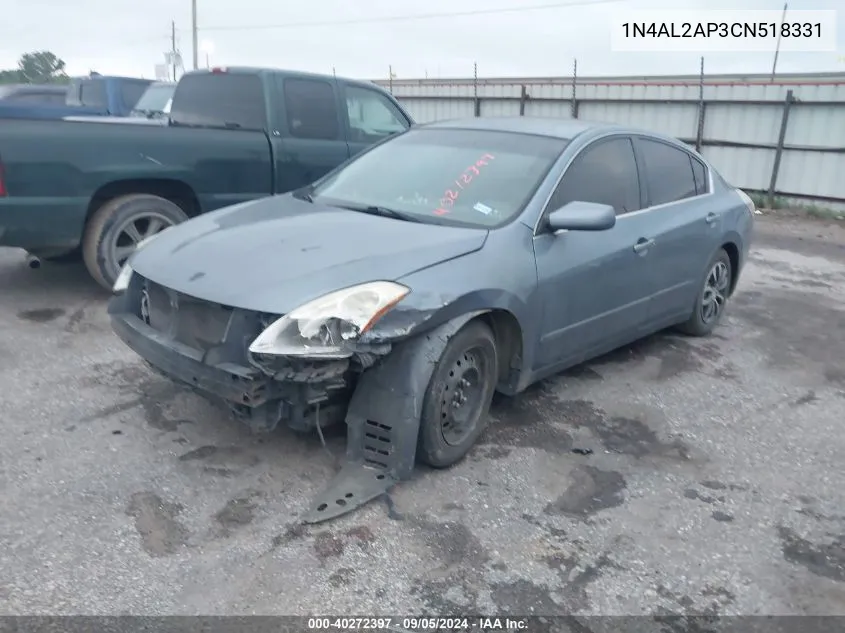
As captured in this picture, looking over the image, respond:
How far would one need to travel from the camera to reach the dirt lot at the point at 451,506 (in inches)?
115

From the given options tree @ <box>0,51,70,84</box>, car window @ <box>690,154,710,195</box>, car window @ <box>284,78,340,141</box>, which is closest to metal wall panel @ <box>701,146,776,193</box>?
car window @ <box>690,154,710,195</box>

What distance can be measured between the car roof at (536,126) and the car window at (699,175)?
0.79 meters

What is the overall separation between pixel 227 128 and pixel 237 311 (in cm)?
370

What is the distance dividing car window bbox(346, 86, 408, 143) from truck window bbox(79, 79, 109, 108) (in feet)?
19.0

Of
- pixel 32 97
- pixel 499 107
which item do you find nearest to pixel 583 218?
pixel 32 97

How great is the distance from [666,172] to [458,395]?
2.61m

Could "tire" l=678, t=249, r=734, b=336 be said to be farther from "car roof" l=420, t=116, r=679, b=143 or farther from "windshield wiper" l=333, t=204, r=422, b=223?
"windshield wiper" l=333, t=204, r=422, b=223

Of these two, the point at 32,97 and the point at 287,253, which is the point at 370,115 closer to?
the point at 287,253

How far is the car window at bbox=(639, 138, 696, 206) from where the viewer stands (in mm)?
5266

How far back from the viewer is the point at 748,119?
13906 mm

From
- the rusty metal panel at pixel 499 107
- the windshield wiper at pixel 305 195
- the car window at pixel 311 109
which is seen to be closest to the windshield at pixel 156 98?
the car window at pixel 311 109

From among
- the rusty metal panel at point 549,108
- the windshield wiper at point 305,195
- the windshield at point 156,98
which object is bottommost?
the windshield wiper at point 305,195

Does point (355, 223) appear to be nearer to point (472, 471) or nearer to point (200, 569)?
point (472, 471)

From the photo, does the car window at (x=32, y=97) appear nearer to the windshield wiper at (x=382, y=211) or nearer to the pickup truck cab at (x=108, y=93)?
the pickup truck cab at (x=108, y=93)
